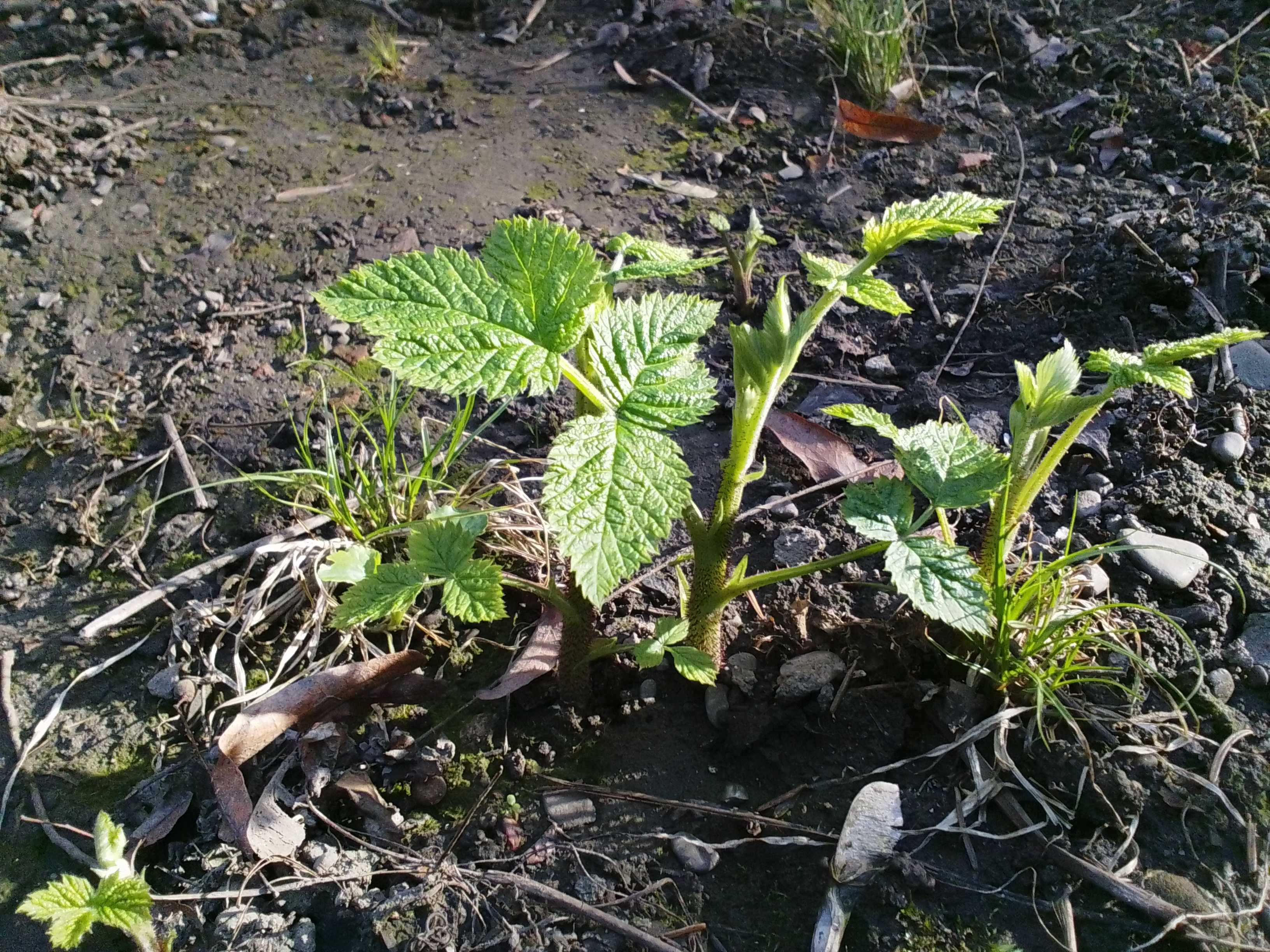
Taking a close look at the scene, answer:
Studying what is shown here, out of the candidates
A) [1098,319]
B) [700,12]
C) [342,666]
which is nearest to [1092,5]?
[700,12]

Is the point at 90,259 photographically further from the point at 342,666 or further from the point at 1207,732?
the point at 1207,732

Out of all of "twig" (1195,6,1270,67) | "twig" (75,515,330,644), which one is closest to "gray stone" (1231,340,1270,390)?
"twig" (1195,6,1270,67)

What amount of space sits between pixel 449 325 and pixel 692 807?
3.15 ft

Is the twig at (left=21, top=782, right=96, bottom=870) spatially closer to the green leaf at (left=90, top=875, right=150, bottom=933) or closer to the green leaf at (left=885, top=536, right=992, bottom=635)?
the green leaf at (left=90, top=875, right=150, bottom=933)

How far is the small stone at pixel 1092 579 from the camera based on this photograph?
1.78 meters

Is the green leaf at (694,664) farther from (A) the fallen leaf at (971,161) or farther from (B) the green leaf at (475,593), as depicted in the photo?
(A) the fallen leaf at (971,161)

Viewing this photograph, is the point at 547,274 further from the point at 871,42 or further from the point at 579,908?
the point at 871,42

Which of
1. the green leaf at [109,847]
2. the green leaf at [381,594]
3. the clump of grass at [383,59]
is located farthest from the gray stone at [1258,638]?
the clump of grass at [383,59]

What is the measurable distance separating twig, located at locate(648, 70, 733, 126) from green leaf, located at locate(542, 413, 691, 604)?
2433 millimetres

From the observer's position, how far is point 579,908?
1.47 m

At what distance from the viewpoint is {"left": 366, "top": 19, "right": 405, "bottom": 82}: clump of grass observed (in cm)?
354

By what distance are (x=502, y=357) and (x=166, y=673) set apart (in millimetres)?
1194

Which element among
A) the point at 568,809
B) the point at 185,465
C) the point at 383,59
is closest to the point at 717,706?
the point at 568,809

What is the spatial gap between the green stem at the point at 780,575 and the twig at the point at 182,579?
993 mm
